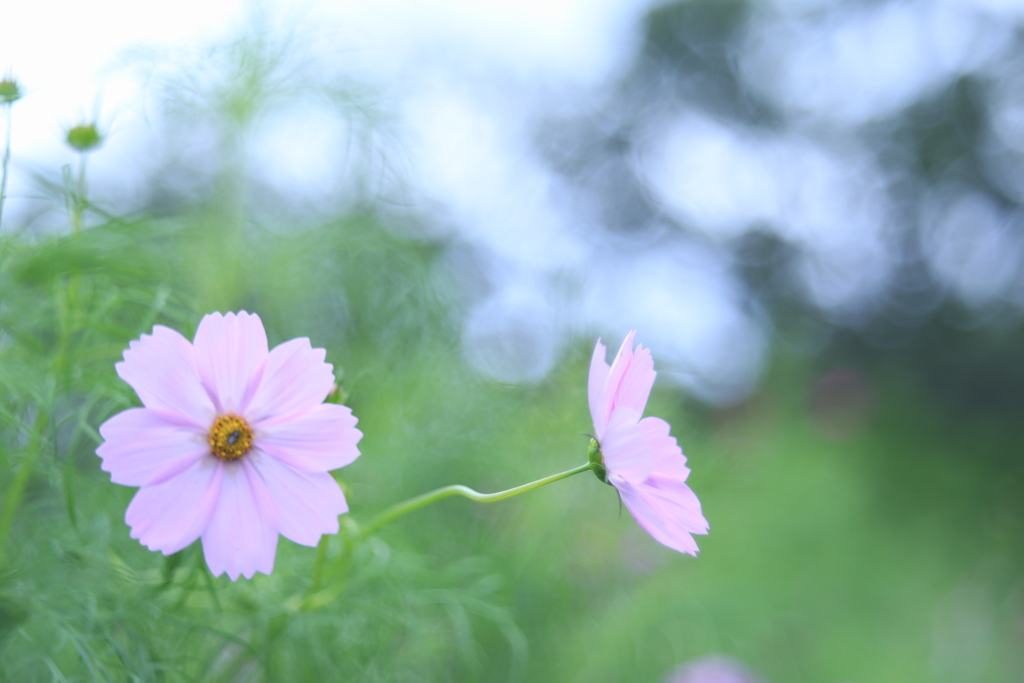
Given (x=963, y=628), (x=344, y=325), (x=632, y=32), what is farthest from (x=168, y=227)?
(x=632, y=32)

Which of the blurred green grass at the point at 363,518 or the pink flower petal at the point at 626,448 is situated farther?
the blurred green grass at the point at 363,518

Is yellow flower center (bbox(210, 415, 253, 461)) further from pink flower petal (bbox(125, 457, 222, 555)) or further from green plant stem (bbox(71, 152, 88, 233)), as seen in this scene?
green plant stem (bbox(71, 152, 88, 233))

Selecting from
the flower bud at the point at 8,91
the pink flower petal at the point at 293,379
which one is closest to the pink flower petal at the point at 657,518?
the pink flower petal at the point at 293,379

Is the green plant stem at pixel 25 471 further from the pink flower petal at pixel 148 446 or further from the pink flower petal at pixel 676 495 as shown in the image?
the pink flower petal at pixel 676 495

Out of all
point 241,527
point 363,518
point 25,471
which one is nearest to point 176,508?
point 241,527

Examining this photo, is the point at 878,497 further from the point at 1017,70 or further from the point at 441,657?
the point at 441,657

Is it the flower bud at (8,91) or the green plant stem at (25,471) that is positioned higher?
the flower bud at (8,91)
